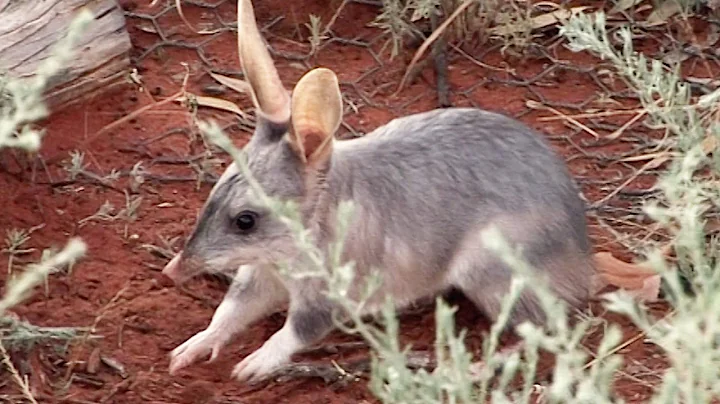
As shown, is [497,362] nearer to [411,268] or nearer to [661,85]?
[411,268]

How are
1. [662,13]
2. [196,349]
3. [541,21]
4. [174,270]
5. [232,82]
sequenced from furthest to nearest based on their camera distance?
[662,13], [541,21], [232,82], [196,349], [174,270]

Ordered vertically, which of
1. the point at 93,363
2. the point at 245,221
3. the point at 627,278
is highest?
the point at 245,221

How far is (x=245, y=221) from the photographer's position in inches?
150

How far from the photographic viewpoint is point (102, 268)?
4375mm

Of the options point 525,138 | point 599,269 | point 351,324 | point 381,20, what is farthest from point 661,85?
point 381,20

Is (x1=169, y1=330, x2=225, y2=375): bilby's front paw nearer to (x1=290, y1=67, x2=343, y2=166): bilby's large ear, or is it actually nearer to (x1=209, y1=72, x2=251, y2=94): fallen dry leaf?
(x1=290, y1=67, x2=343, y2=166): bilby's large ear

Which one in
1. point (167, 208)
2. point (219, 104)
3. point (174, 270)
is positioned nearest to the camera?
point (174, 270)

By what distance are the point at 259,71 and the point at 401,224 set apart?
24.7 inches

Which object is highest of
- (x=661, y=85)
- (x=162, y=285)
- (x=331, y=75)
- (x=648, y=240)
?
(x=331, y=75)

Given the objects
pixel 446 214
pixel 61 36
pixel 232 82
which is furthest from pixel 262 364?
pixel 232 82

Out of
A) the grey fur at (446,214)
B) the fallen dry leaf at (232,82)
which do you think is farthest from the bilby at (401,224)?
the fallen dry leaf at (232,82)

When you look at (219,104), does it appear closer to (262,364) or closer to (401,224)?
(401,224)

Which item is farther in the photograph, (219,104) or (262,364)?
(219,104)

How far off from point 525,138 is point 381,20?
1.51 m
